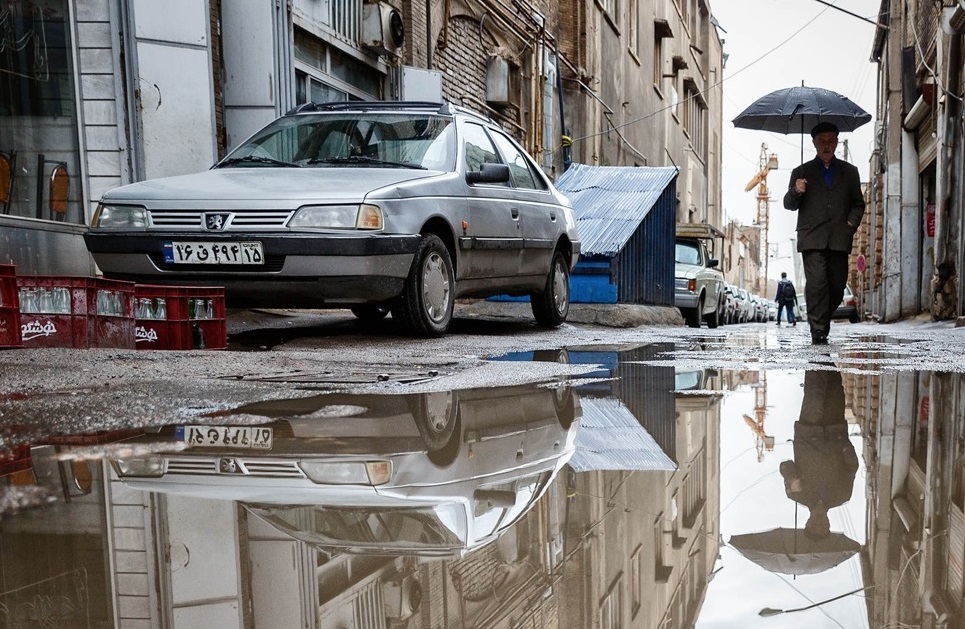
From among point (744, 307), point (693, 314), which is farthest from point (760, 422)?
point (744, 307)

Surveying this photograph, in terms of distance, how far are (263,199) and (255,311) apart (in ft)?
9.33

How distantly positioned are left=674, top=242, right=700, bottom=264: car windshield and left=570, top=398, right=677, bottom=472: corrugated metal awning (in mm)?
13965

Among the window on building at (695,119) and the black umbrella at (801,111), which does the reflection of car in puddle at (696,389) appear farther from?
the window on building at (695,119)

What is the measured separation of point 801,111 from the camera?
9617 mm

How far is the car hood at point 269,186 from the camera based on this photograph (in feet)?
19.1

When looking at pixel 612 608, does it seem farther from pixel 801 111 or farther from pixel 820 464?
pixel 801 111

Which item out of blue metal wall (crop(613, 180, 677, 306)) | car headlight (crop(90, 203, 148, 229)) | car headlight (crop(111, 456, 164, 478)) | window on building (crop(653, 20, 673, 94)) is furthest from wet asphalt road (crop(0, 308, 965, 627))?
window on building (crop(653, 20, 673, 94))

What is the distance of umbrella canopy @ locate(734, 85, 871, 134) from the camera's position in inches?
378

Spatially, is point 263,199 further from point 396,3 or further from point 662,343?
point 396,3

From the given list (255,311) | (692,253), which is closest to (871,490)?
(255,311)

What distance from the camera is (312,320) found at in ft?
28.0

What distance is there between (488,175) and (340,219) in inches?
56.7

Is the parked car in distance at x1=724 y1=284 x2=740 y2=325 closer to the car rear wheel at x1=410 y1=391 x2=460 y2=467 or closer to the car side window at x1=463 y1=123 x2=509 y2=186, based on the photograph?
the car side window at x1=463 y1=123 x2=509 y2=186

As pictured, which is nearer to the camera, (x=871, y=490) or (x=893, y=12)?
(x=871, y=490)
